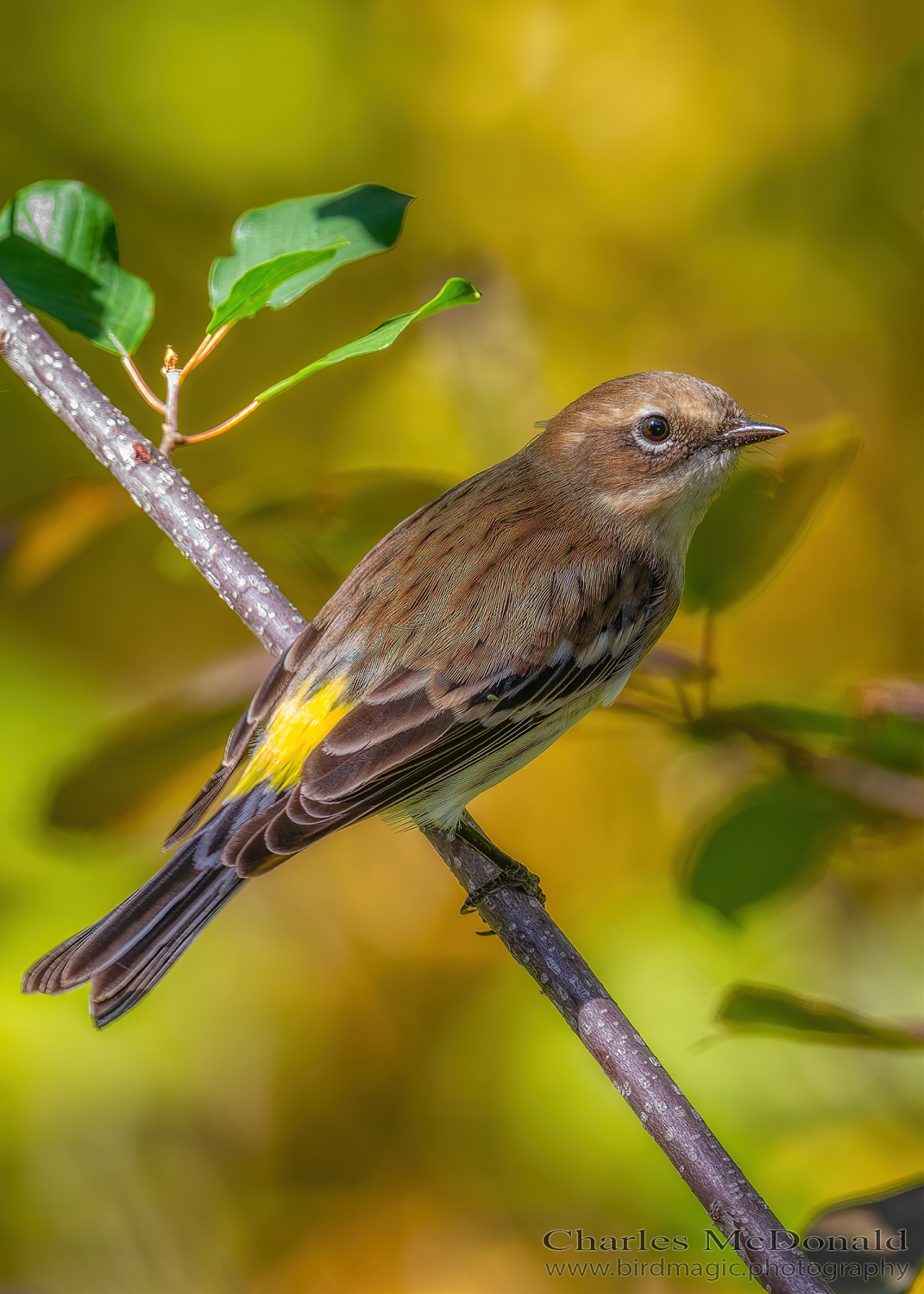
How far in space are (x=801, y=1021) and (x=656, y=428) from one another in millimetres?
1121

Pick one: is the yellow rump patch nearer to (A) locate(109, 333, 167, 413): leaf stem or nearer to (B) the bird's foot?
(B) the bird's foot

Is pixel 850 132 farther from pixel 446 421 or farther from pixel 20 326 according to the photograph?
pixel 20 326

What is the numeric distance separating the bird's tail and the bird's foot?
1.35 ft

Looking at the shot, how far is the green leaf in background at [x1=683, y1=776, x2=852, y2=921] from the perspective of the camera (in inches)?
67.9

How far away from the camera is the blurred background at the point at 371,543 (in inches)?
94.3

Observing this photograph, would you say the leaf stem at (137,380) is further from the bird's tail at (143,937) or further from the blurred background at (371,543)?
the bird's tail at (143,937)

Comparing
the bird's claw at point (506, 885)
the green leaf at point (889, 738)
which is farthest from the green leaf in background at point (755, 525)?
the bird's claw at point (506, 885)

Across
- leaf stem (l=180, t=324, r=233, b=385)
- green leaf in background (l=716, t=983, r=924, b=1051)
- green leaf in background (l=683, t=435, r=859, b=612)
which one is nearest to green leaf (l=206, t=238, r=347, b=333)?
leaf stem (l=180, t=324, r=233, b=385)

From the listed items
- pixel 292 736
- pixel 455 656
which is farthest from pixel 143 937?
pixel 455 656

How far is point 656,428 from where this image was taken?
Answer: 211 cm

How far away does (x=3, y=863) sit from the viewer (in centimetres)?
248

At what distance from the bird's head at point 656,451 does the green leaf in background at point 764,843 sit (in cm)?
61

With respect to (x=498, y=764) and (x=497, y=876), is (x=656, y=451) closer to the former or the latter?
(x=498, y=764)

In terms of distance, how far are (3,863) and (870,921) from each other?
196 centimetres
